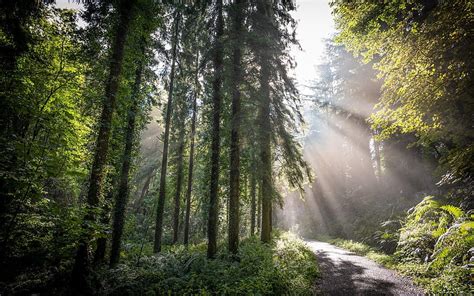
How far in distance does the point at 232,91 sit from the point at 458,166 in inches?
295

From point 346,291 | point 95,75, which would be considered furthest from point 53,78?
point 346,291

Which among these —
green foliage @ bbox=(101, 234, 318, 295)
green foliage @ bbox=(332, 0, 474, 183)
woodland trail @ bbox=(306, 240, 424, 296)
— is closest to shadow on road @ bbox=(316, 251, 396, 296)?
woodland trail @ bbox=(306, 240, 424, 296)

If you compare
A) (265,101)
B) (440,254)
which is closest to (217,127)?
(265,101)

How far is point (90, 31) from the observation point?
28.6 ft

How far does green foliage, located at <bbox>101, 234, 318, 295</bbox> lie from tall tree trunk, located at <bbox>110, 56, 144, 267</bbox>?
1307mm

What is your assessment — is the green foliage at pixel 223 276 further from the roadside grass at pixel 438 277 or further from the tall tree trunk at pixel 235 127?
the roadside grass at pixel 438 277

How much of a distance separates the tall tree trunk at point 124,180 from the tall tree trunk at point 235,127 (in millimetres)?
5466

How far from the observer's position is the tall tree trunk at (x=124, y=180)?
11438mm

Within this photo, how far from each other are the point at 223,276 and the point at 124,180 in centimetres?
739

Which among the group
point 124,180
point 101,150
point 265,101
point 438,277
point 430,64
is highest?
point 265,101

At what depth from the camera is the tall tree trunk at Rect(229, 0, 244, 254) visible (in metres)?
9.96

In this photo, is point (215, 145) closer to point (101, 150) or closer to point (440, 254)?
point (101, 150)

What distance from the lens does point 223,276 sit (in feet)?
25.0

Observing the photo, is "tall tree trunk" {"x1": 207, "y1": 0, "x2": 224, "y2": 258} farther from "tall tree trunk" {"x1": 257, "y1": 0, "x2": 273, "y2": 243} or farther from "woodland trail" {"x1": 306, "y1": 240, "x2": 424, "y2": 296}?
"woodland trail" {"x1": 306, "y1": 240, "x2": 424, "y2": 296}
